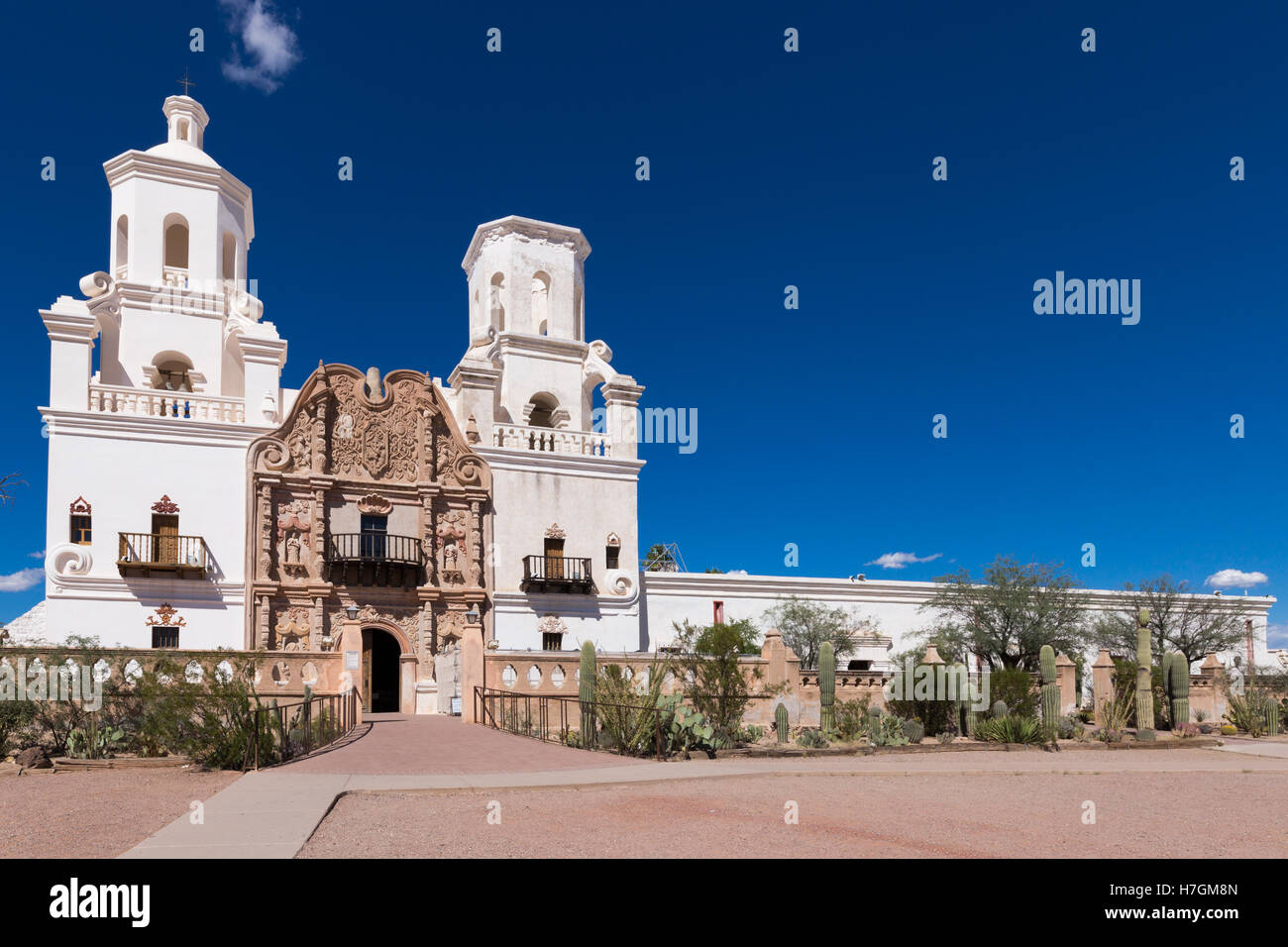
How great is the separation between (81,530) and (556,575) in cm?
1418

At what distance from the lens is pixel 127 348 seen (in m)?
32.6

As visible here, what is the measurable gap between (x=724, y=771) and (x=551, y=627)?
19.3 metres

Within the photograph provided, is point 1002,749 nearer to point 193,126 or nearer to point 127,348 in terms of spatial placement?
point 127,348

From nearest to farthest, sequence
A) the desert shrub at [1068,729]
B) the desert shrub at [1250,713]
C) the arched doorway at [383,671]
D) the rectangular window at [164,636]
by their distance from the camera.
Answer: the desert shrub at [1068,729] → the desert shrub at [1250,713] → the rectangular window at [164,636] → the arched doorway at [383,671]

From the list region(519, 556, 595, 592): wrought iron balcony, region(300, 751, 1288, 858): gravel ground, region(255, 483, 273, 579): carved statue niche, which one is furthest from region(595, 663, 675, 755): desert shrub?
region(255, 483, 273, 579): carved statue niche

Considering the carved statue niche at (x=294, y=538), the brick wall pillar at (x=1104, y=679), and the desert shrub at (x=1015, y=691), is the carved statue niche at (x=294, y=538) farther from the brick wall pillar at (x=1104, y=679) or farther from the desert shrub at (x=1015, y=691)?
the brick wall pillar at (x=1104, y=679)

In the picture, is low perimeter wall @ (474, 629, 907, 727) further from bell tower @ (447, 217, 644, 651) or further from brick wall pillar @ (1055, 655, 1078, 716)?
bell tower @ (447, 217, 644, 651)

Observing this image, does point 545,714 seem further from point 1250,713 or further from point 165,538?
point 1250,713

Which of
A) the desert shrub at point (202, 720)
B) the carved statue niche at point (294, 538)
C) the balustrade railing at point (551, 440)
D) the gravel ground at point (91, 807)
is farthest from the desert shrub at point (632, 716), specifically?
the balustrade railing at point (551, 440)

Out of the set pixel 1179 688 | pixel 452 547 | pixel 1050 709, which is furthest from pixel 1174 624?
pixel 452 547

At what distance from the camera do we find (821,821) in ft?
34.6

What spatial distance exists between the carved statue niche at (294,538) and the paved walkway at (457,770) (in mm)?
8504

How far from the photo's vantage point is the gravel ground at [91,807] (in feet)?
29.0
